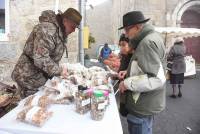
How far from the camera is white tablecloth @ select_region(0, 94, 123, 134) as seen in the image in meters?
1.92

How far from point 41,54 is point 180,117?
430 centimetres

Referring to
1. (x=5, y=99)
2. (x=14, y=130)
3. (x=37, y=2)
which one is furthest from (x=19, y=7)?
(x=14, y=130)

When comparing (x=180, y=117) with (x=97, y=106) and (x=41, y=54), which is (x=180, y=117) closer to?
(x=41, y=54)

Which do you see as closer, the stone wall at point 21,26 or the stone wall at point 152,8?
the stone wall at point 21,26

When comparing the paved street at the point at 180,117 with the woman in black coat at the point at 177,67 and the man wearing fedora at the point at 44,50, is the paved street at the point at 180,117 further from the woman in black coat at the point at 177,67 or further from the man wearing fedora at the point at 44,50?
the man wearing fedora at the point at 44,50

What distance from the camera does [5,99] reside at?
2.79 meters

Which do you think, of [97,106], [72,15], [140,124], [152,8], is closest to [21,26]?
[72,15]

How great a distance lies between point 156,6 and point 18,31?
39.8ft

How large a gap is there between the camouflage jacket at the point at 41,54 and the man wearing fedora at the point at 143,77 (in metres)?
0.69

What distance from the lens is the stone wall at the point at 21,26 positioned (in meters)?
4.50

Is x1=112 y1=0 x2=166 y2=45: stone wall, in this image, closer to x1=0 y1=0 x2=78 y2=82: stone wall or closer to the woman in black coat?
the woman in black coat

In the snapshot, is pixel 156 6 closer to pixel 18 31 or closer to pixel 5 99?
pixel 18 31

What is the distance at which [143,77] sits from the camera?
8.05 ft

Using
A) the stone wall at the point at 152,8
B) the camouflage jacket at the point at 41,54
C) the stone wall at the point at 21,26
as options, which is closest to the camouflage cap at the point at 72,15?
the camouflage jacket at the point at 41,54
